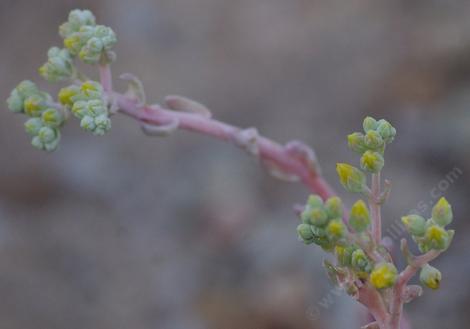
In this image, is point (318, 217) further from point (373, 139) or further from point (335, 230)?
point (373, 139)

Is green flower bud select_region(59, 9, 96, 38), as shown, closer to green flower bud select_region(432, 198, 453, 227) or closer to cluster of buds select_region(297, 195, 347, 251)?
cluster of buds select_region(297, 195, 347, 251)

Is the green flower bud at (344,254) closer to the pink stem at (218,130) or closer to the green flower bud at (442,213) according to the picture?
the green flower bud at (442,213)

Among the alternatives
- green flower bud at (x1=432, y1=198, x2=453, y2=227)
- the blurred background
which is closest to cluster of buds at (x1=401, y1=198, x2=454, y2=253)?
green flower bud at (x1=432, y1=198, x2=453, y2=227)

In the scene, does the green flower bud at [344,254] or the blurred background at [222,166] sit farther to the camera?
the blurred background at [222,166]

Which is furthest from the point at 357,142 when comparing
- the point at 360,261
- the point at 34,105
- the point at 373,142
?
the point at 34,105

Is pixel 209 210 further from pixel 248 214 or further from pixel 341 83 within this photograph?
pixel 341 83

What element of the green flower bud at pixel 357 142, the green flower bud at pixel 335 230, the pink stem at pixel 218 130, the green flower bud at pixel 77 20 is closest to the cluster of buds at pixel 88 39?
the green flower bud at pixel 77 20
